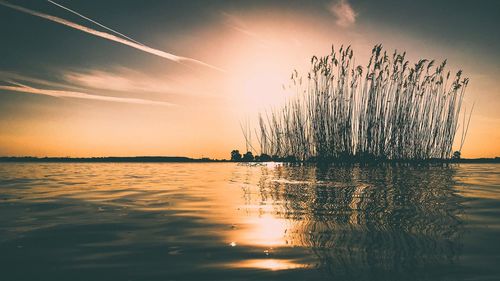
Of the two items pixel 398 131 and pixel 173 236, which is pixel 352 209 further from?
pixel 398 131

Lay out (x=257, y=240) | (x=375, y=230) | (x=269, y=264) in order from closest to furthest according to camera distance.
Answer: (x=269, y=264)
(x=257, y=240)
(x=375, y=230)

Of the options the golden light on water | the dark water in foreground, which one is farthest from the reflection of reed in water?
the golden light on water

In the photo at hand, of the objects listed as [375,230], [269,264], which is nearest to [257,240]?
[269,264]

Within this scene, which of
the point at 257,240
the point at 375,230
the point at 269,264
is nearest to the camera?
the point at 269,264

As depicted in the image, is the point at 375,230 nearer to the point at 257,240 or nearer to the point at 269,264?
the point at 257,240

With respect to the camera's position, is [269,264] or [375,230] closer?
[269,264]

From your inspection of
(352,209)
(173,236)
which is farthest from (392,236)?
(173,236)

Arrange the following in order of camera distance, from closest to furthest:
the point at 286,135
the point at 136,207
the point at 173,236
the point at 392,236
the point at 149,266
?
the point at 149,266
the point at 392,236
the point at 173,236
the point at 136,207
the point at 286,135

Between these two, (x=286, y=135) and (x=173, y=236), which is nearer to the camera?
(x=173, y=236)

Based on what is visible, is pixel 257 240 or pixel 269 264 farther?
pixel 257 240

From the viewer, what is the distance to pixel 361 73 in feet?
42.3

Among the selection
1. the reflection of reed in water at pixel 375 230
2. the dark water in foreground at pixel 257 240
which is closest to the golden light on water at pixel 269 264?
the dark water in foreground at pixel 257 240

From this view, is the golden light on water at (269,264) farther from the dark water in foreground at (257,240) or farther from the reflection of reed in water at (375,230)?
the reflection of reed in water at (375,230)

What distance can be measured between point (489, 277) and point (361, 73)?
11.6 metres
